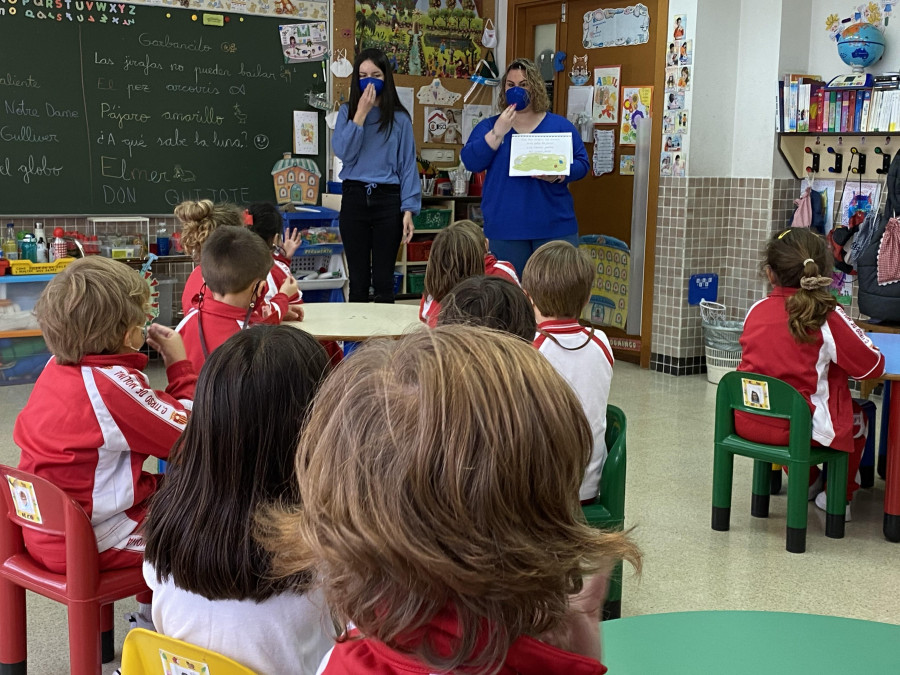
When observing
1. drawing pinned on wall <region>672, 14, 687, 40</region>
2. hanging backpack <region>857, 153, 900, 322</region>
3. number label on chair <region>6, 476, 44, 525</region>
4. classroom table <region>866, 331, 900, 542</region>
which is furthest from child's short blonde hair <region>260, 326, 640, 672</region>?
drawing pinned on wall <region>672, 14, 687, 40</region>

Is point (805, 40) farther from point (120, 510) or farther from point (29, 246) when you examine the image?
point (120, 510)

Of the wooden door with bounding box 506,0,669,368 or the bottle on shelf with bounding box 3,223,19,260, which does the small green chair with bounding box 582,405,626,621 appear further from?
the bottle on shelf with bounding box 3,223,19,260

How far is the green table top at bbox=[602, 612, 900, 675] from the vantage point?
1276 mm

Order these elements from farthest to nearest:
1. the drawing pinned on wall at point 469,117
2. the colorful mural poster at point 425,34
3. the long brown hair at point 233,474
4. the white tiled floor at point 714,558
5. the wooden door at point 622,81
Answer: the drawing pinned on wall at point 469,117, the colorful mural poster at point 425,34, the wooden door at point 622,81, the white tiled floor at point 714,558, the long brown hair at point 233,474

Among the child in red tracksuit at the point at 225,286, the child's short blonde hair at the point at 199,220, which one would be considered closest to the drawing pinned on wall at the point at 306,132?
the child's short blonde hair at the point at 199,220

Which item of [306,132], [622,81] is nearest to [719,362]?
[622,81]

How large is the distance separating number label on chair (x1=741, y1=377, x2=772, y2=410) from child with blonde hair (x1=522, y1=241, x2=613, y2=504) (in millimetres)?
799

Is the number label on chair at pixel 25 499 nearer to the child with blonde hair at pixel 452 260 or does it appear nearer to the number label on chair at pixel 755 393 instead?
the child with blonde hair at pixel 452 260

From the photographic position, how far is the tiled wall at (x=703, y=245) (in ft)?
20.4

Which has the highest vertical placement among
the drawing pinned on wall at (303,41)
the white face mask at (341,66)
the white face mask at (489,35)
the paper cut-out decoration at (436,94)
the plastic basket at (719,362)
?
the white face mask at (489,35)

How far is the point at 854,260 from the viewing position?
5.69 meters

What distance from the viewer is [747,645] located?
1.34 metres

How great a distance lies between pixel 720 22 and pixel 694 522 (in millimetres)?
3532

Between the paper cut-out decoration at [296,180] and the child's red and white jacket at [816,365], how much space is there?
3.90m
